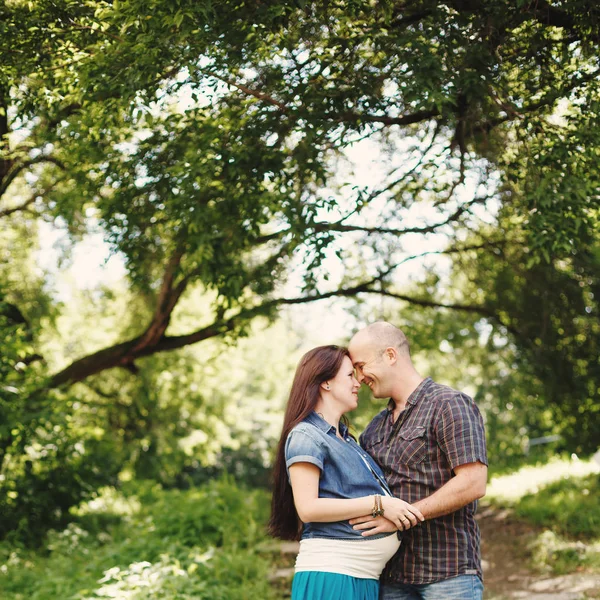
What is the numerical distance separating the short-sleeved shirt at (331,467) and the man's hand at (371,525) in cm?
3

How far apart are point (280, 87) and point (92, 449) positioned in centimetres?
742

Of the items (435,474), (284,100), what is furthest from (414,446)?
(284,100)

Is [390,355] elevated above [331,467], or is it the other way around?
[390,355]

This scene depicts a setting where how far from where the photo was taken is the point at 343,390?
11.5 feet

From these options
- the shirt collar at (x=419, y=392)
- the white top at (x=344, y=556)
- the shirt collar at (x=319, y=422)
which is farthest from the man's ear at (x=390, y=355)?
the white top at (x=344, y=556)

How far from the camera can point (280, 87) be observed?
668cm

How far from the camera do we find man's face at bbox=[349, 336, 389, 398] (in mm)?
3678

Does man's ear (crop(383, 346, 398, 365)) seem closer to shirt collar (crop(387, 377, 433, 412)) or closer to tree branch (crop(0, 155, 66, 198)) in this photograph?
shirt collar (crop(387, 377, 433, 412))

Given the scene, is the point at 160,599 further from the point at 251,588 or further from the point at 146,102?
the point at 146,102

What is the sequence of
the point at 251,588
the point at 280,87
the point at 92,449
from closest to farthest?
the point at 280,87 → the point at 251,588 → the point at 92,449

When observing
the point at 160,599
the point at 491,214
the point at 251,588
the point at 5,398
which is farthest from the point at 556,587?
the point at 5,398

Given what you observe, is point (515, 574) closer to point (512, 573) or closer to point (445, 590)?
point (512, 573)

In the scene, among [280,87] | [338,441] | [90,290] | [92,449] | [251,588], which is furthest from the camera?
[90,290]

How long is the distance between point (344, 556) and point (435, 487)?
0.53m
